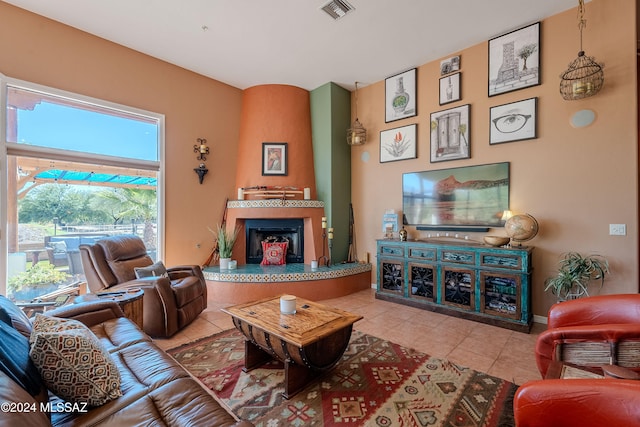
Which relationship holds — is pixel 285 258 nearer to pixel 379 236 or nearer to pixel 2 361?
pixel 379 236

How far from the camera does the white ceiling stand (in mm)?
3052

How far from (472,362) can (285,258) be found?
10.6 ft

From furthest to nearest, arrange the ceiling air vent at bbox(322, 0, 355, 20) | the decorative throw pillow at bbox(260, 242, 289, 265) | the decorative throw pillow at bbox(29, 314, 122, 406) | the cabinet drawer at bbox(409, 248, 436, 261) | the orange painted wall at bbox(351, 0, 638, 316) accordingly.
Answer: the decorative throw pillow at bbox(260, 242, 289, 265) < the cabinet drawer at bbox(409, 248, 436, 261) < the ceiling air vent at bbox(322, 0, 355, 20) < the orange painted wall at bbox(351, 0, 638, 316) < the decorative throw pillow at bbox(29, 314, 122, 406)

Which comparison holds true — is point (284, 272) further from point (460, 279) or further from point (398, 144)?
point (398, 144)

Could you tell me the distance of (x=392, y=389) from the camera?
2033 mm

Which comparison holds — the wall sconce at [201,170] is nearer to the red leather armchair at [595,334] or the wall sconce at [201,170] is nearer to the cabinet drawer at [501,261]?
the cabinet drawer at [501,261]

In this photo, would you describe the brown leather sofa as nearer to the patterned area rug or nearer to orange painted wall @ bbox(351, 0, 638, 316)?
the patterned area rug

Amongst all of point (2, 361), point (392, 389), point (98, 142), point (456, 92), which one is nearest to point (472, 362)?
point (392, 389)

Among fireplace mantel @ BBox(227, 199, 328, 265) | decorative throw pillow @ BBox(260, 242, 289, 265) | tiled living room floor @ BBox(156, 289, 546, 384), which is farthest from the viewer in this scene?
decorative throw pillow @ BBox(260, 242, 289, 265)

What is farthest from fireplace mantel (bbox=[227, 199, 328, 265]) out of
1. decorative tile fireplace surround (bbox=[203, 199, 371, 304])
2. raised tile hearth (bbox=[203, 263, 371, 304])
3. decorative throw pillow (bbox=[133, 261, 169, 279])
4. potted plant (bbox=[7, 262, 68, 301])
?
potted plant (bbox=[7, 262, 68, 301])

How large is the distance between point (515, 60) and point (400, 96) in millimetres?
1549

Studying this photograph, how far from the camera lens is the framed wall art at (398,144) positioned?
14.4ft

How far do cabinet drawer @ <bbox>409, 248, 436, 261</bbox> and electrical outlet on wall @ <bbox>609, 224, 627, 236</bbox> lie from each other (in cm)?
175

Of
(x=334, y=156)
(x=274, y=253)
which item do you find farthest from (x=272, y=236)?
(x=334, y=156)
